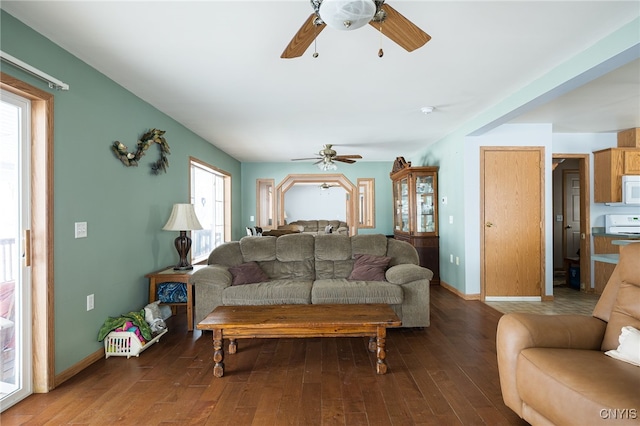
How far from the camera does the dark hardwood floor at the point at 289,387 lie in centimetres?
197

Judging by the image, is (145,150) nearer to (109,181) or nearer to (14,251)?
(109,181)

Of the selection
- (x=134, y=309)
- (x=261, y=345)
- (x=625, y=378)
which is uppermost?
(x=625, y=378)

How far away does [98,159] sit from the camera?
280 cm

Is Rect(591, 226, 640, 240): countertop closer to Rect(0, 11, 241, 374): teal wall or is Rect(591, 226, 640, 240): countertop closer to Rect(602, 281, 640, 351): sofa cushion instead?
Rect(602, 281, 640, 351): sofa cushion

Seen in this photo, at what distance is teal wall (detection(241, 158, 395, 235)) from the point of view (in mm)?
7929

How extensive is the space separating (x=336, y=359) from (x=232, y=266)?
1650 millimetres

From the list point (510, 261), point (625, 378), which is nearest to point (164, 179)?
point (625, 378)

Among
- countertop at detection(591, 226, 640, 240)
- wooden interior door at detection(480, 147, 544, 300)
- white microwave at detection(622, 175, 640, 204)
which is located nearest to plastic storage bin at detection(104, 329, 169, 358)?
wooden interior door at detection(480, 147, 544, 300)

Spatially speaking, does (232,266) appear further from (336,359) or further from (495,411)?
(495,411)

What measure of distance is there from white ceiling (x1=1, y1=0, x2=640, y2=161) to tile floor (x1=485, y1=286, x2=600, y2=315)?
2.48 metres

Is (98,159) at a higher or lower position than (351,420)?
higher

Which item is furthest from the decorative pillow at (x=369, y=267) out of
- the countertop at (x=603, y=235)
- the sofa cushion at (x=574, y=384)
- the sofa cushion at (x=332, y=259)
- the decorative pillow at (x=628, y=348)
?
the countertop at (x=603, y=235)

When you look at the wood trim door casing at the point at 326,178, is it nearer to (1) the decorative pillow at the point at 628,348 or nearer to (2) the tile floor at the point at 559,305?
(2) the tile floor at the point at 559,305

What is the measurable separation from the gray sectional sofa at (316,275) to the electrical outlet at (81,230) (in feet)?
3.44
